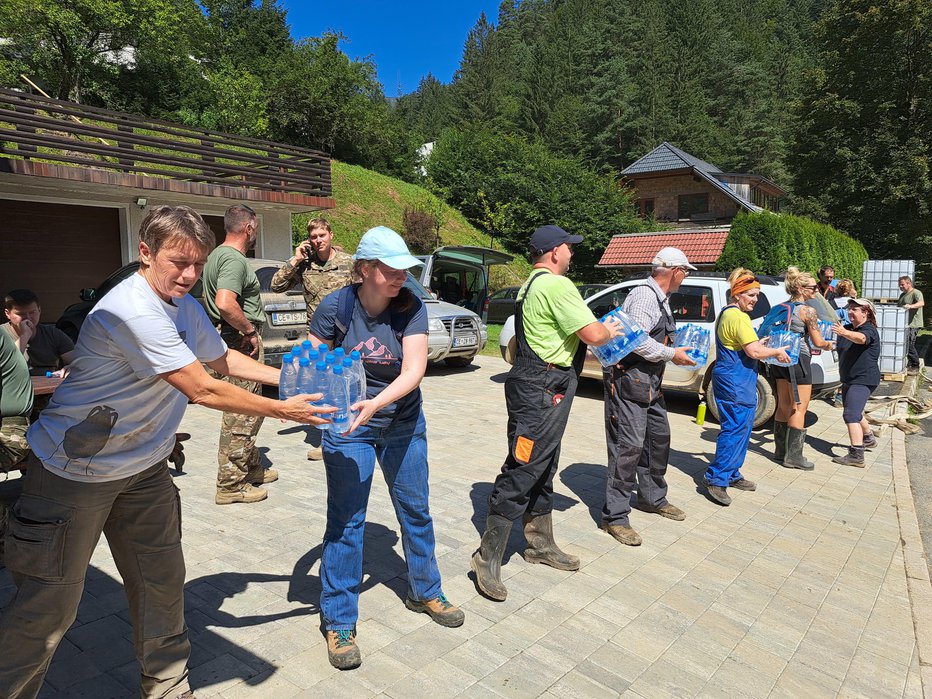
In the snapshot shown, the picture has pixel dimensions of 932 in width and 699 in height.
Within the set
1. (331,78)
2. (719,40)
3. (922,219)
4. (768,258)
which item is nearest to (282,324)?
(768,258)

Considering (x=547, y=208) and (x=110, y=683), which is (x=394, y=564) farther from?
(x=547, y=208)

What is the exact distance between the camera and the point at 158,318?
2068 mm

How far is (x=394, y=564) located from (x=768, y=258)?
1820 cm

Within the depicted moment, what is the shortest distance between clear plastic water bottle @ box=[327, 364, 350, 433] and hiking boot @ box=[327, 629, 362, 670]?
104cm

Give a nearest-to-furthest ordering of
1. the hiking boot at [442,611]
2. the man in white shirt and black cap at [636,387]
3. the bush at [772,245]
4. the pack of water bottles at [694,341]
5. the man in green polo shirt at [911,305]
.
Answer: the hiking boot at [442,611] < the man in white shirt and black cap at [636,387] < the pack of water bottles at [694,341] < the man in green polo shirt at [911,305] < the bush at [772,245]

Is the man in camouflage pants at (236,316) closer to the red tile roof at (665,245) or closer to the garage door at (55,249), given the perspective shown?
the garage door at (55,249)

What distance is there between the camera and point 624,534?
431 cm

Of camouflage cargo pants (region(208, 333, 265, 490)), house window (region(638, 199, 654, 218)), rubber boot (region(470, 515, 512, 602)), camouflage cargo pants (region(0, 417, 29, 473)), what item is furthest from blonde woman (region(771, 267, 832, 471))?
house window (region(638, 199, 654, 218))

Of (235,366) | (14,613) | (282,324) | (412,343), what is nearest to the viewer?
(14,613)

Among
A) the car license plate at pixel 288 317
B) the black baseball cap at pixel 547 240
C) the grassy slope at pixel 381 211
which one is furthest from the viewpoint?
the grassy slope at pixel 381 211

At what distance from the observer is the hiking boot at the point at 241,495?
4723 millimetres

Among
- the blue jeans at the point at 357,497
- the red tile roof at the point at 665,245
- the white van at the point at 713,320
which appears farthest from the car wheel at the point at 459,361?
the red tile roof at the point at 665,245

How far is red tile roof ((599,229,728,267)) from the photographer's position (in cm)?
2484

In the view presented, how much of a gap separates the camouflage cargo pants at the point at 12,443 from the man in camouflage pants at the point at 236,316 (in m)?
1.24
